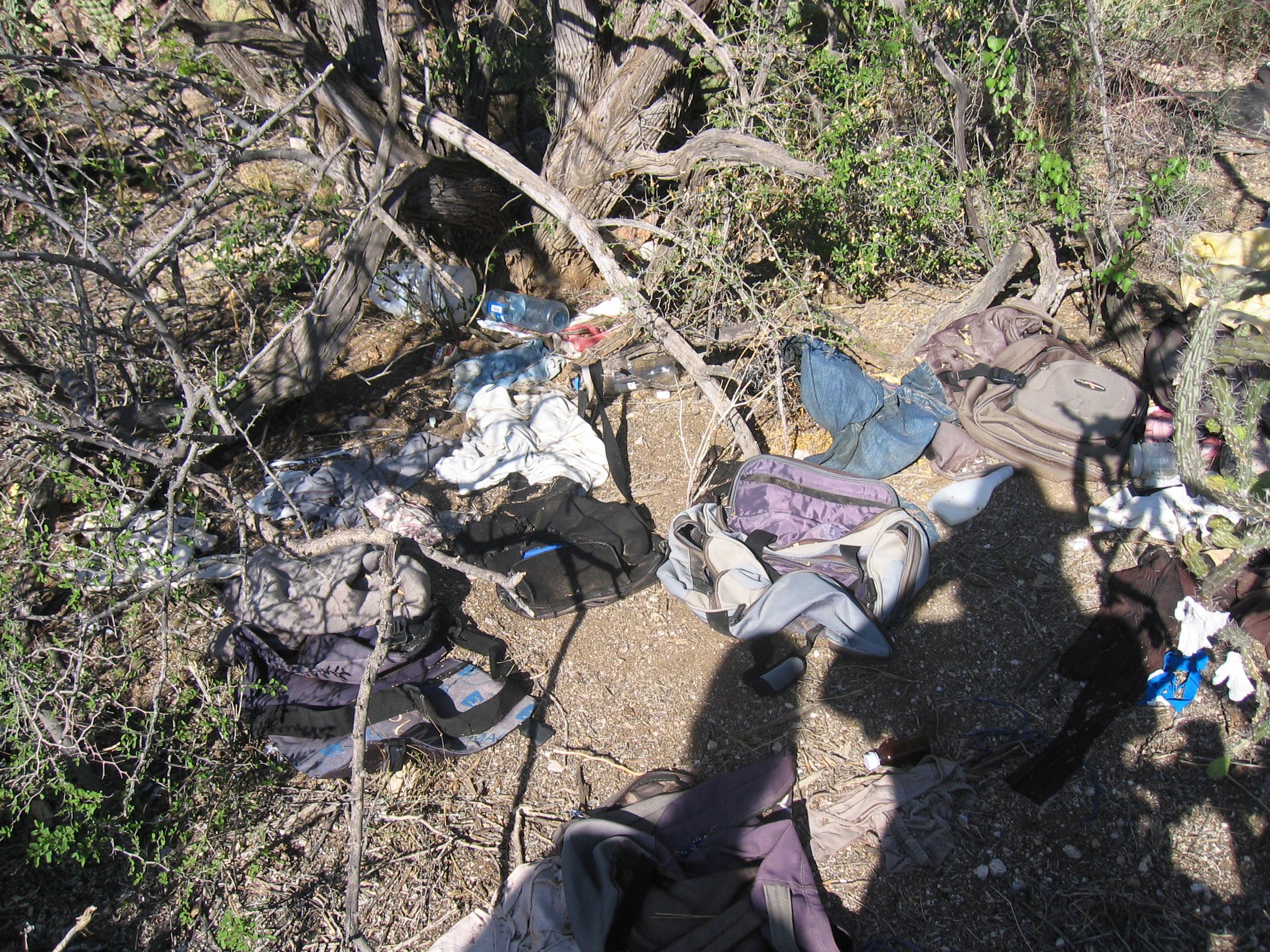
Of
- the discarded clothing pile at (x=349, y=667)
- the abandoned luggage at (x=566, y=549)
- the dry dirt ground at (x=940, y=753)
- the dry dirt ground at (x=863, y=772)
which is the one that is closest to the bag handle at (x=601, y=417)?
the abandoned luggage at (x=566, y=549)

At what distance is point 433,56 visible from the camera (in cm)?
459

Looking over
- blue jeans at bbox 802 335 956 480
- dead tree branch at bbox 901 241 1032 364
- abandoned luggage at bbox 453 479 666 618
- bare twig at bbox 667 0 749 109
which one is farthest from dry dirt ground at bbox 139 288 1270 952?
bare twig at bbox 667 0 749 109

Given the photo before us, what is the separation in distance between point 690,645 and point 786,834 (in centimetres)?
96

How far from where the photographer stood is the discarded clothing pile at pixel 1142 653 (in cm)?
253

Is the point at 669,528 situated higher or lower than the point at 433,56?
lower

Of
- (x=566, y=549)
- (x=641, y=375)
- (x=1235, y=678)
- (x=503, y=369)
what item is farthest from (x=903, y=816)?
(x=503, y=369)

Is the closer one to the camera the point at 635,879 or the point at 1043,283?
the point at 635,879

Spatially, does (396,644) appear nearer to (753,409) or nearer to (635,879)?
(635,879)

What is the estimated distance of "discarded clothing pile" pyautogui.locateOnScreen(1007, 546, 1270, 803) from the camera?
2.53 m

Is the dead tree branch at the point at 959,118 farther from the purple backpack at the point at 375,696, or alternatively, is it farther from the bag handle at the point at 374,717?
the bag handle at the point at 374,717

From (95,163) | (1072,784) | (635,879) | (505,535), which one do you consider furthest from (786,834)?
(95,163)

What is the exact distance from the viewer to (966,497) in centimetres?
356

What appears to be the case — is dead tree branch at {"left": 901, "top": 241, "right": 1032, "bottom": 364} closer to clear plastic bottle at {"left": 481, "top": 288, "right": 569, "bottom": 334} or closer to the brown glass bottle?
clear plastic bottle at {"left": 481, "top": 288, "right": 569, "bottom": 334}

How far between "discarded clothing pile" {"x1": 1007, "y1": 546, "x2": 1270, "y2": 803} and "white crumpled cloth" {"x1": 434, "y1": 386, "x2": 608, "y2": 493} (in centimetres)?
232
